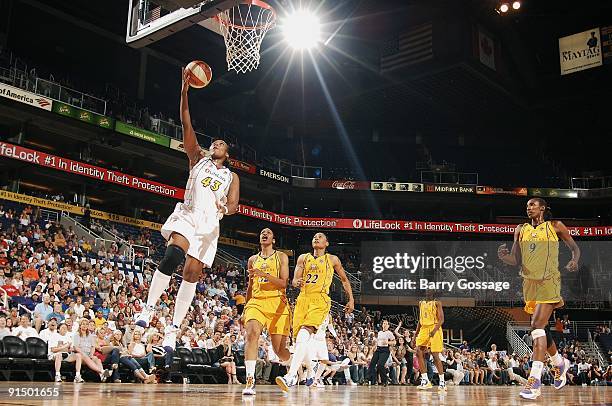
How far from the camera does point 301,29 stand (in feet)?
78.6

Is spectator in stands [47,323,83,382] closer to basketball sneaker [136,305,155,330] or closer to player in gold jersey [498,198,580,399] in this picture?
basketball sneaker [136,305,155,330]

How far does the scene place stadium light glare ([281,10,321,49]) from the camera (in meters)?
22.8

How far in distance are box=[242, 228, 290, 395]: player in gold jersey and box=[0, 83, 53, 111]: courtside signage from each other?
54.3ft

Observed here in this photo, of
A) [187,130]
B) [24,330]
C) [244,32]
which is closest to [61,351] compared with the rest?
[24,330]

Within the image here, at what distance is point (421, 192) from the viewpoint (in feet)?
106

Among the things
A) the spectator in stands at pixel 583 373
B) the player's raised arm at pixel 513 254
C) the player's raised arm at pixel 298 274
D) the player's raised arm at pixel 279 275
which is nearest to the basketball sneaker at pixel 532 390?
the player's raised arm at pixel 513 254

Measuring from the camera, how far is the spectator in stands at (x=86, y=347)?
34.9ft

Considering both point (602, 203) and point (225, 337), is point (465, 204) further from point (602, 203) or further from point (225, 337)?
point (225, 337)

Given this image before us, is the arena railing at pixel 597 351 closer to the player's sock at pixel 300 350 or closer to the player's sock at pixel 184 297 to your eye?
the player's sock at pixel 300 350

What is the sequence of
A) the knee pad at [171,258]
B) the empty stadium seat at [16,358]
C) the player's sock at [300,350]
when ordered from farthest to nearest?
the empty stadium seat at [16,358], the player's sock at [300,350], the knee pad at [171,258]

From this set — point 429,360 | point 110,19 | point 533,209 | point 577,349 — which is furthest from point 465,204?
point 533,209

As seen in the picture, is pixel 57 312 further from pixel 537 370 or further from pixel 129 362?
pixel 537 370

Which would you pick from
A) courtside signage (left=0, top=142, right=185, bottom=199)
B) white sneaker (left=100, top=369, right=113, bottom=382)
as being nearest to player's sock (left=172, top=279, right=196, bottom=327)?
white sneaker (left=100, top=369, right=113, bottom=382)

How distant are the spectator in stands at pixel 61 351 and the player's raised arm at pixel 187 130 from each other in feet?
20.1
